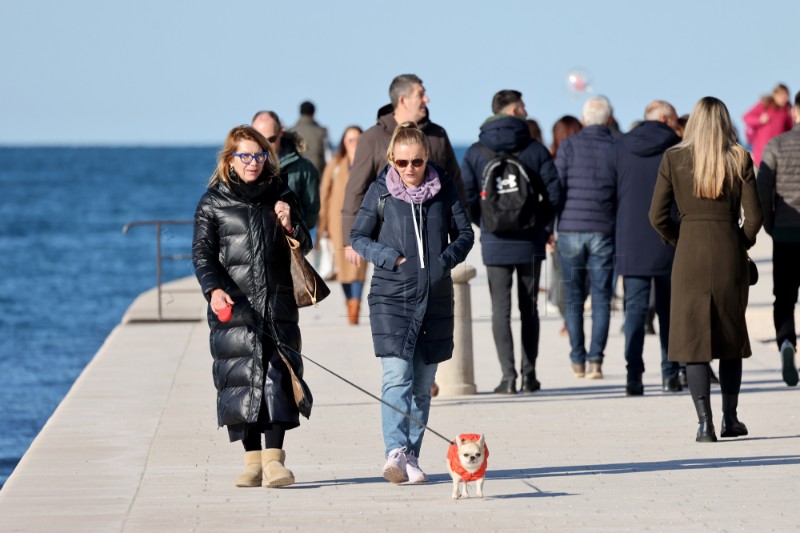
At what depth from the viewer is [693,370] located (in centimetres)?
982

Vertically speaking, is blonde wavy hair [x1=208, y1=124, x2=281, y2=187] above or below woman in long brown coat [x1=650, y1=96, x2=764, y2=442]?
above

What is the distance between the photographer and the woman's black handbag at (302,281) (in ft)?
27.6

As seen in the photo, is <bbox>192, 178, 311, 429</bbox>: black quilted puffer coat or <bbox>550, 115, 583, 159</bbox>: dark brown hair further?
<bbox>550, 115, 583, 159</bbox>: dark brown hair

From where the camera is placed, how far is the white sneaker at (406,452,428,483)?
8.59m

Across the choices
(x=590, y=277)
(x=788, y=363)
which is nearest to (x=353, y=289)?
(x=590, y=277)

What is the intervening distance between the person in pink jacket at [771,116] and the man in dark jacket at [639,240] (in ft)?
29.9

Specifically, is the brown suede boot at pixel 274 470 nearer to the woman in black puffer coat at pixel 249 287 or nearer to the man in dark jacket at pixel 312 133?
the woman in black puffer coat at pixel 249 287

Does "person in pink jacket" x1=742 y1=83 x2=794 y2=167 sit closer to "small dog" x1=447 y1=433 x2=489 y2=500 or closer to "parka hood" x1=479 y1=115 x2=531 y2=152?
"parka hood" x1=479 y1=115 x2=531 y2=152

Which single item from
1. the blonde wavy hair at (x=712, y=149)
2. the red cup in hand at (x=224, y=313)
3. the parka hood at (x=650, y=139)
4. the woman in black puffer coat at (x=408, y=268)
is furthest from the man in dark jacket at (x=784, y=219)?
the red cup in hand at (x=224, y=313)

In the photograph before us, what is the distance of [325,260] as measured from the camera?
66.0 ft

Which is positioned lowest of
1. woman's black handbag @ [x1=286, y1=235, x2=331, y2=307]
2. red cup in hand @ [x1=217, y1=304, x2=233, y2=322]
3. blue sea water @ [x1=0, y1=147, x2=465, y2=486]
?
blue sea water @ [x1=0, y1=147, x2=465, y2=486]

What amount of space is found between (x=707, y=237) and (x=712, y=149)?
0.48 metres

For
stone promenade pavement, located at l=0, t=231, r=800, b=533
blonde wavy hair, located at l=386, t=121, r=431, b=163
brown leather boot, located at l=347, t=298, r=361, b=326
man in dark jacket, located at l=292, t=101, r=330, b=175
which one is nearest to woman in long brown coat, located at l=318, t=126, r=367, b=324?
brown leather boot, located at l=347, t=298, r=361, b=326

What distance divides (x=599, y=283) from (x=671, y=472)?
3.55 m
